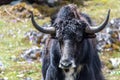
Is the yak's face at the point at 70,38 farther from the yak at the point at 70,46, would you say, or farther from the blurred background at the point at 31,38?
the blurred background at the point at 31,38

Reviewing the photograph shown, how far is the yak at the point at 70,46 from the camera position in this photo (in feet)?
25.3

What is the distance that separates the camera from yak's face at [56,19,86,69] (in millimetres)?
7614

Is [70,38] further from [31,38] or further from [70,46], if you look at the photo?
[31,38]

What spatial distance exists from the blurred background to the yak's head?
3326 millimetres

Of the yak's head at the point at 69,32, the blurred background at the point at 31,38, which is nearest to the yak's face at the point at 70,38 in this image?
the yak's head at the point at 69,32

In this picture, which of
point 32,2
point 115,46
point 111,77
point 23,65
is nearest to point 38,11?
point 32,2

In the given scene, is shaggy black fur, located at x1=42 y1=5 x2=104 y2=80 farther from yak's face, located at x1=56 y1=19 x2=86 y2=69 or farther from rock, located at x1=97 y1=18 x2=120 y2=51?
rock, located at x1=97 y1=18 x2=120 y2=51

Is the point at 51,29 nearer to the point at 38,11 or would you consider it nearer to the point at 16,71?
the point at 16,71

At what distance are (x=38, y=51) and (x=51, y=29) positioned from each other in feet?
18.0

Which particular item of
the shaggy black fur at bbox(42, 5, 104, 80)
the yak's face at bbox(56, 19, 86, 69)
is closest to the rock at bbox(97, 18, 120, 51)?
the shaggy black fur at bbox(42, 5, 104, 80)

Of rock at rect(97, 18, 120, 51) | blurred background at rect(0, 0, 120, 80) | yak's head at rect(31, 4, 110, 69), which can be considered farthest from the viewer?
rock at rect(97, 18, 120, 51)

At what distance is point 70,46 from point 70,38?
12 cm

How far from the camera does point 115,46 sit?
1452 centimetres

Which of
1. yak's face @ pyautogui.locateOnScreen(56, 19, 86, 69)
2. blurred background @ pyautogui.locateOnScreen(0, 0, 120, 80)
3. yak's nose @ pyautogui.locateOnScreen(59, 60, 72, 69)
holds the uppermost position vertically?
yak's face @ pyautogui.locateOnScreen(56, 19, 86, 69)
